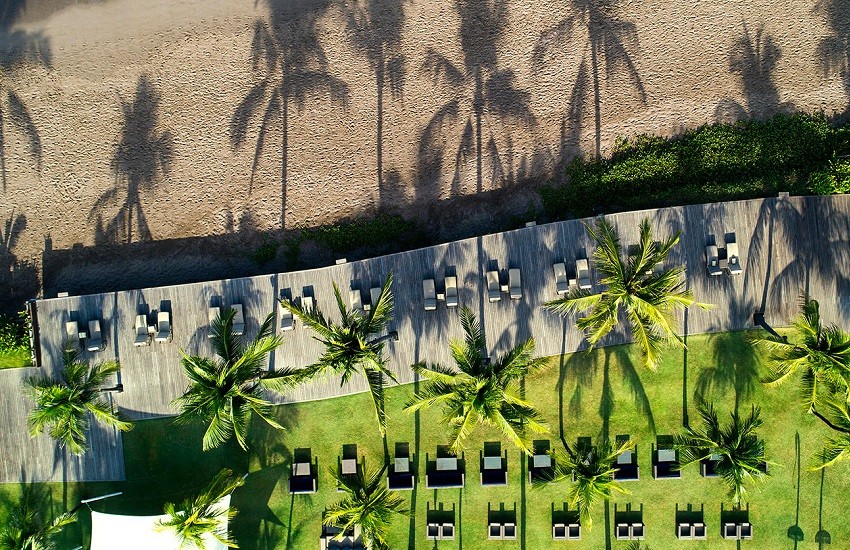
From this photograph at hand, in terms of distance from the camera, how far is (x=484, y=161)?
70.9ft

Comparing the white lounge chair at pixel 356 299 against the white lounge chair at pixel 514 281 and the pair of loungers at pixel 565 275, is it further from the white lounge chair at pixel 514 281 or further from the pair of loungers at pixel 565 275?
the pair of loungers at pixel 565 275

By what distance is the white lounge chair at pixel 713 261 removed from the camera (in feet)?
66.1

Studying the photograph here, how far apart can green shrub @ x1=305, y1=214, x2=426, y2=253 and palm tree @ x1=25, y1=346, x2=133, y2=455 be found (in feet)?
29.4

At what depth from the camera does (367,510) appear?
19.0 meters

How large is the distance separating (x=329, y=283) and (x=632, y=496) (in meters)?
14.4

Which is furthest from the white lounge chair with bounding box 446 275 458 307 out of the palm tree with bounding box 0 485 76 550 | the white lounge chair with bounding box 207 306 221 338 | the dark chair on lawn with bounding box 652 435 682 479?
the palm tree with bounding box 0 485 76 550

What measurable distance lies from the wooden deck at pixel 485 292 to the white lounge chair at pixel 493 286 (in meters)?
0.34

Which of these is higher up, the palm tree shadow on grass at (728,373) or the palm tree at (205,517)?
the palm tree shadow on grass at (728,373)

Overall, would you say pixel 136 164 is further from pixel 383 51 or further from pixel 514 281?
Result: pixel 514 281

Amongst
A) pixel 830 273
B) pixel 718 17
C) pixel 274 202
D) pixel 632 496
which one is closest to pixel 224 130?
pixel 274 202

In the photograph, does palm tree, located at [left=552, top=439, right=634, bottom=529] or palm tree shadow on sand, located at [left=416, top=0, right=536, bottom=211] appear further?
palm tree shadow on sand, located at [left=416, top=0, right=536, bottom=211]

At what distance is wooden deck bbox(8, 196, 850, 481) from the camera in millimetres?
20438

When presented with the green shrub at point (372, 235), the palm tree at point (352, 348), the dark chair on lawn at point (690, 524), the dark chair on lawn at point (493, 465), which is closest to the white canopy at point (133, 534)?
the palm tree at point (352, 348)

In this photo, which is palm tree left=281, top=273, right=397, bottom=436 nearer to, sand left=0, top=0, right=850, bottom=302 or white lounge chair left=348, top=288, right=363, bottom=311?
white lounge chair left=348, top=288, right=363, bottom=311
